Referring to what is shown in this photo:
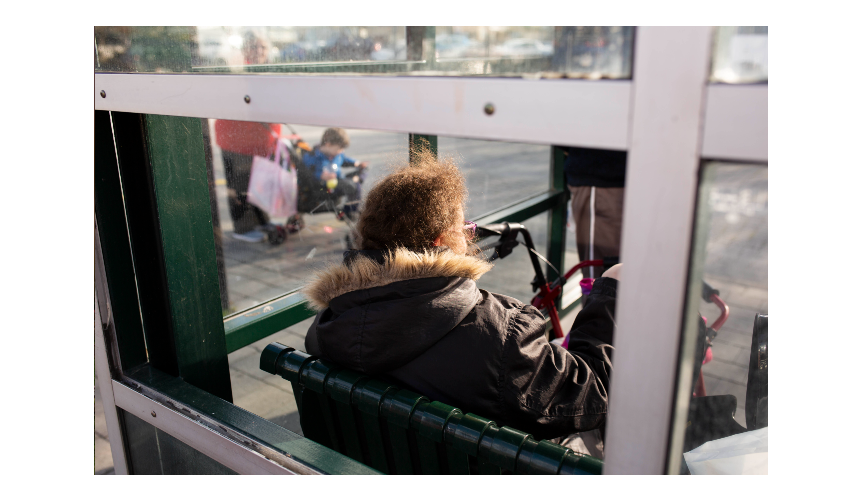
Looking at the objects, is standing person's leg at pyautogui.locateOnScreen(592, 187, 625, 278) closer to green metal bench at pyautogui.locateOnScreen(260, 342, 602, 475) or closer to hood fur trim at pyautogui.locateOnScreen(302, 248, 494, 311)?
hood fur trim at pyautogui.locateOnScreen(302, 248, 494, 311)

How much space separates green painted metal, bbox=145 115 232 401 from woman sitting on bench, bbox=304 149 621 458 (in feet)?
1.29

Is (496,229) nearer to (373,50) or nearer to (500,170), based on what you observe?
(373,50)

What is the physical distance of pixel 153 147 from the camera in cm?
151

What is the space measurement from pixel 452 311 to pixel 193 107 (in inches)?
28.3

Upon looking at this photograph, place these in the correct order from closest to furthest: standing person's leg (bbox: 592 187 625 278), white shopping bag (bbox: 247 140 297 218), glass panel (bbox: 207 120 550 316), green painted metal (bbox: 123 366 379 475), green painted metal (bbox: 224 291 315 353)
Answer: green painted metal (bbox: 123 366 379 475) < green painted metal (bbox: 224 291 315 353) < glass panel (bbox: 207 120 550 316) < white shopping bag (bbox: 247 140 297 218) < standing person's leg (bbox: 592 187 625 278)

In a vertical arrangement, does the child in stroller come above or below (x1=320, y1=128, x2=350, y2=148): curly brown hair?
below

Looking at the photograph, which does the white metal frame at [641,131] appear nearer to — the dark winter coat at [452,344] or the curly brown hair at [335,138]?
the dark winter coat at [452,344]

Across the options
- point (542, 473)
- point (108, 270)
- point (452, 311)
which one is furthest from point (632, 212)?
point (108, 270)

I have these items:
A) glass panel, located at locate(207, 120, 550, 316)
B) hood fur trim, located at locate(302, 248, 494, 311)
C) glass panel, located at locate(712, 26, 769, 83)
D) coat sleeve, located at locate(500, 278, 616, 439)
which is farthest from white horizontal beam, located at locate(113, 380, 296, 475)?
glass panel, located at locate(712, 26, 769, 83)

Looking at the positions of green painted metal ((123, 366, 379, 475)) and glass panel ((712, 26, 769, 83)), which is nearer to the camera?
glass panel ((712, 26, 769, 83))

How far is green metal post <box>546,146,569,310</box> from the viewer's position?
14.4 feet

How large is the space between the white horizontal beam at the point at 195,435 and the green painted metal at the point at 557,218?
3256mm

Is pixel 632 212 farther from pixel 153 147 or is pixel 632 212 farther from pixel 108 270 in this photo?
pixel 108 270

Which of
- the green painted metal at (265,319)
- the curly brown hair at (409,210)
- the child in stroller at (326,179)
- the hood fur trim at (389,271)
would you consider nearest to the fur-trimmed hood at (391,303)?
the hood fur trim at (389,271)
